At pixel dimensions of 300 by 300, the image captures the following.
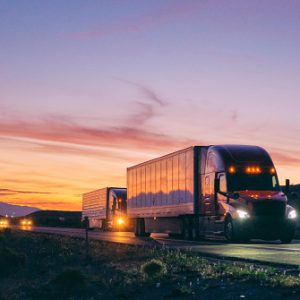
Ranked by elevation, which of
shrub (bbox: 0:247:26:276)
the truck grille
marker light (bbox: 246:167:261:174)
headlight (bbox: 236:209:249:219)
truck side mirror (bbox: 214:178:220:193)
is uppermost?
marker light (bbox: 246:167:261:174)

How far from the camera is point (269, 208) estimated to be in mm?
29109

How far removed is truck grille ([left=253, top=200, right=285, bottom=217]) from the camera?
28.9 m

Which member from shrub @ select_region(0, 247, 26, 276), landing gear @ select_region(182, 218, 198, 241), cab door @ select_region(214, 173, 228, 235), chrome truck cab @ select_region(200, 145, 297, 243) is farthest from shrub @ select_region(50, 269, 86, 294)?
landing gear @ select_region(182, 218, 198, 241)

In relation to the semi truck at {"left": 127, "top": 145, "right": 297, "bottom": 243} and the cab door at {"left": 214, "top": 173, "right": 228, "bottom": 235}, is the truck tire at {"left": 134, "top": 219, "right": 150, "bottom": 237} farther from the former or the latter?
the cab door at {"left": 214, "top": 173, "right": 228, "bottom": 235}

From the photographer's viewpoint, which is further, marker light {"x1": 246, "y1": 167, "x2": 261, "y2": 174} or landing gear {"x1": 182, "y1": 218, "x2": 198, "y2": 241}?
landing gear {"x1": 182, "y1": 218, "x2": 198, "y2": 241}

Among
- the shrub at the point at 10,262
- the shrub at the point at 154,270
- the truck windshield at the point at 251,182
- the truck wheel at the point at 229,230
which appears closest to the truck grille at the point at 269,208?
the truck windshield at the point at 251,182

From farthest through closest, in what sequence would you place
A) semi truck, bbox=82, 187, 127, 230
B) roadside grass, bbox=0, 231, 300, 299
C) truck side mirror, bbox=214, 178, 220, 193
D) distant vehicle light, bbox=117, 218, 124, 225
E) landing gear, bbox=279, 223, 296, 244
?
Result: 1. semi truck, bbox=82, 187, 127, 230
2. distant vehicle light, bbox=117, 218, 124, 225
3. truck side mirror, bbox=214, 178, 220, 193
4. landing gear, bbox=279, 223, 296, 244
5. roadside grass, bbox=0, 231, 300, 299

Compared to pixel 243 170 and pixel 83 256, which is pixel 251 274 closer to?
pixel 83 256

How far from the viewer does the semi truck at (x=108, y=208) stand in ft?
176

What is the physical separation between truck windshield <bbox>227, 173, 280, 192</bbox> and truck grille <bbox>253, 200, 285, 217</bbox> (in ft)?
3.02

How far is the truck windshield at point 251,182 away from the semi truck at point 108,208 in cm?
2219

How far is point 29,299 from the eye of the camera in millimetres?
13227

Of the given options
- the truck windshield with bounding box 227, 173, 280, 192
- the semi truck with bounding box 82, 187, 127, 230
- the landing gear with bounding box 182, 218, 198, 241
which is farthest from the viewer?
the semi truck with bounding box 82, 187, 127, 230

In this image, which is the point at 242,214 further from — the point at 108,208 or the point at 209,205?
the point at 108,208
